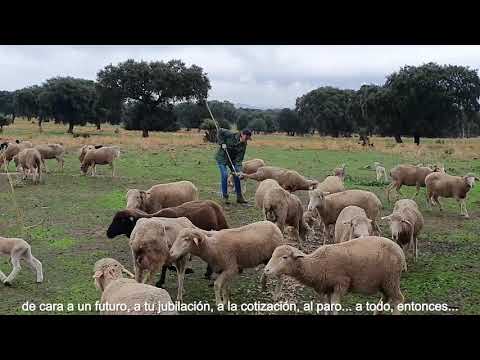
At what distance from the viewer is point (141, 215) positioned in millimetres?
9539

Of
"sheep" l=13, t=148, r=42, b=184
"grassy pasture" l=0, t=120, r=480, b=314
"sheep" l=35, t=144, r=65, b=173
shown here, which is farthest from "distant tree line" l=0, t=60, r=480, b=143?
"sheep" l=13, t=148, r=42, b=184

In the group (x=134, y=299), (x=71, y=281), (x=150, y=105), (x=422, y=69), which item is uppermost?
(x=422, y=69)

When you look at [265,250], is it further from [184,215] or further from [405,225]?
[405,225]

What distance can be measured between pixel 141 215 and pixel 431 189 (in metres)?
10.4

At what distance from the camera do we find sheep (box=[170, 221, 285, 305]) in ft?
25.2

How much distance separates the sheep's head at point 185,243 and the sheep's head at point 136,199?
4231 millimetres

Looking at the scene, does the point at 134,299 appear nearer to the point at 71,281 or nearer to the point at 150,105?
the point at 71,281

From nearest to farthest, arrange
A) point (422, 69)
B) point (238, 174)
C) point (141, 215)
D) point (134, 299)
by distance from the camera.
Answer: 1. point (134, 299)
2. point (141, 215)
3. point (238, 174)
4. point (422, 69)

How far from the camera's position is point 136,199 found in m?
11.8

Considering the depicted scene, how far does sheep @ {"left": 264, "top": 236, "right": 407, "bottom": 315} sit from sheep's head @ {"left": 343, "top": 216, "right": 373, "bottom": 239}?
5.42 feet

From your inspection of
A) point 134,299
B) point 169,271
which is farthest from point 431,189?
point 134,299

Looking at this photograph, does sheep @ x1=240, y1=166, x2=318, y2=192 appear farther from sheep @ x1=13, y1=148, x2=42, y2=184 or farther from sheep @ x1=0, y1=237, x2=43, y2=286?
sheep @ x1=13, y1=148, x2=42, y2=184

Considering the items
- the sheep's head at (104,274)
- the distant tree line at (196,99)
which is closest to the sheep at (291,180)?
the sheep's head at (104,274)

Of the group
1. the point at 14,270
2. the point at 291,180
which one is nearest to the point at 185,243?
the point at 14,270
